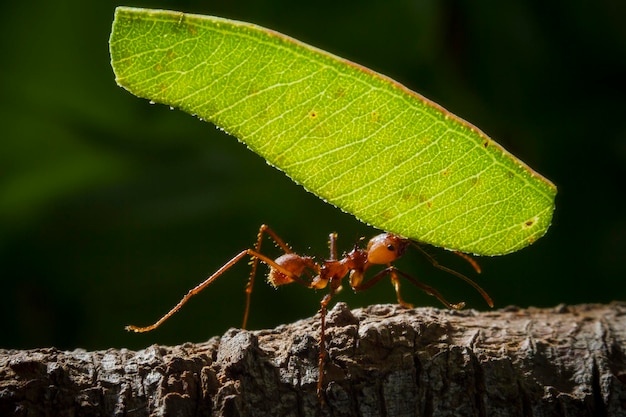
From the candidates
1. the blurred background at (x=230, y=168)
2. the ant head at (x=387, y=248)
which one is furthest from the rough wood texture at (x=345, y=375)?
the blurred background at (x=230, y=168)

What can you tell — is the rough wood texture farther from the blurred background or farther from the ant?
the blurred background

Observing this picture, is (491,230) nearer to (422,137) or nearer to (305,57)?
(422,137)

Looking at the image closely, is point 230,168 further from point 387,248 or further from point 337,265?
point 387,248

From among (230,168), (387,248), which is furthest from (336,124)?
(230,168)

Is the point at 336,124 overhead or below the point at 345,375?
overhead

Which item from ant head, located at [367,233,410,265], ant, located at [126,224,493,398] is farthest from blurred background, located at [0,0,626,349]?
ant head, located at [367,233,410,265]

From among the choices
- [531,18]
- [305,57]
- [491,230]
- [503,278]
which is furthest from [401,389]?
[531,18]
